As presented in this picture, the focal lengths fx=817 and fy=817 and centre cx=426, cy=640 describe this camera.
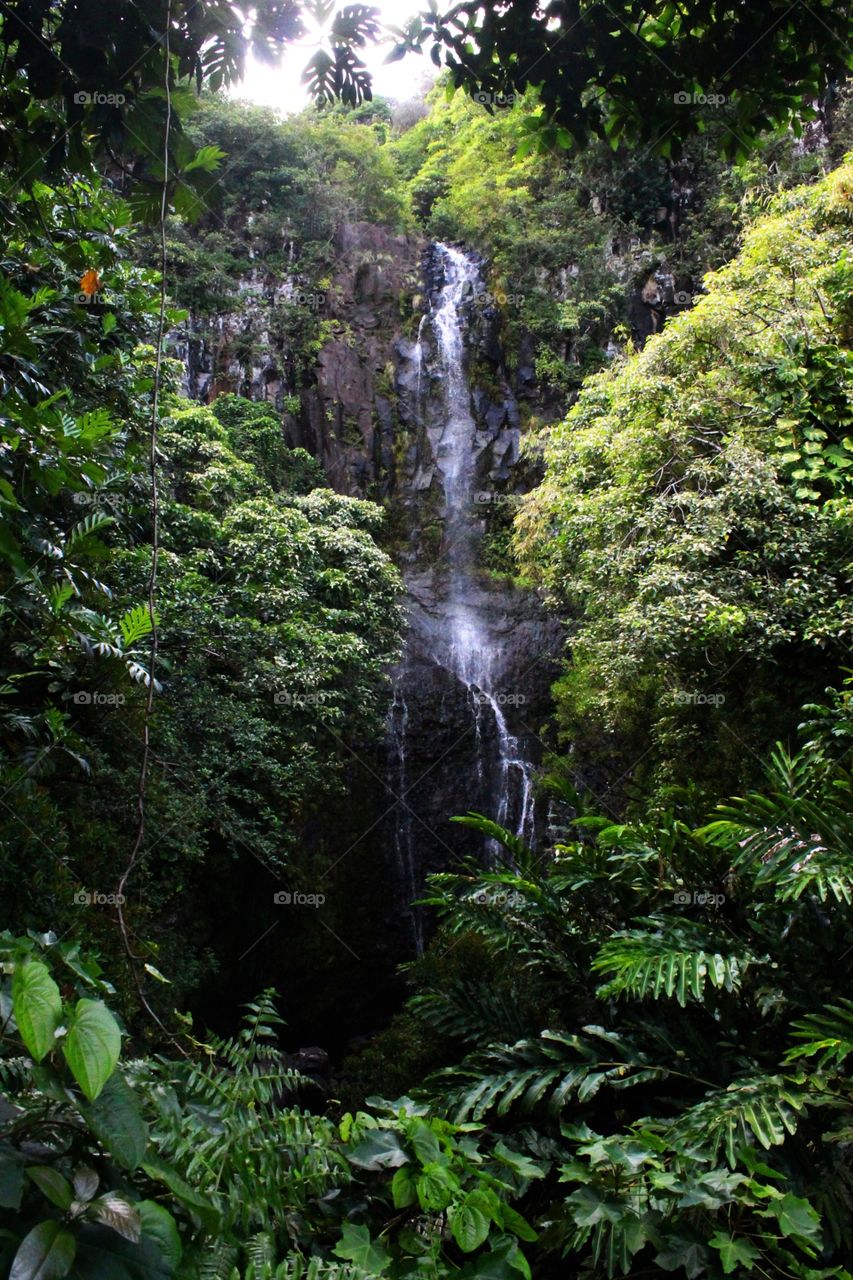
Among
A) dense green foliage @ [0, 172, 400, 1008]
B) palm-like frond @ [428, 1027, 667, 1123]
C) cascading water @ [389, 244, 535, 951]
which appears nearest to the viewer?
palm-like frond @ [428, 1027, 667, 1123]

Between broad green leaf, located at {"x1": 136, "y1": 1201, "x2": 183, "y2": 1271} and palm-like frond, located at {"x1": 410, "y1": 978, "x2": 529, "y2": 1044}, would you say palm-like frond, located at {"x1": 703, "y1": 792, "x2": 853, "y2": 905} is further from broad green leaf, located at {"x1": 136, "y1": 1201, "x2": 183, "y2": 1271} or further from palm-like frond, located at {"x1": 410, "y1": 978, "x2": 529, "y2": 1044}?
broad green leaf, located at {"x1": 136, "y1": 1201, "x2": 183, "y2": 1271}

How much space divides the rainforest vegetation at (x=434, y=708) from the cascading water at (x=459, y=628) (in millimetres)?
298

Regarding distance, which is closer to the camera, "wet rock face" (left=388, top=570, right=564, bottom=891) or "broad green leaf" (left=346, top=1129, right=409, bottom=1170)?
"broad green leaf" (left=346, top=1129, right=409, bottom=1170)

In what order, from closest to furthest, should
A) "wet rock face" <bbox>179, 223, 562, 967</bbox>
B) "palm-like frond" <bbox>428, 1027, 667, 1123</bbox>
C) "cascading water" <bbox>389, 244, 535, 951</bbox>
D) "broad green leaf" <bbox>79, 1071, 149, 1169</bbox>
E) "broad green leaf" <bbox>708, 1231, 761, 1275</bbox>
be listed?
"broad green leaf" <bbox>79, 1071, 149, 1169</bbox>
"broad green leaf" <bbox>708, 1231, 761, 1275</bbox>
"palm-like frond" <bbox>428, 1027, 667, 1123</bbox>
"wet rock face" <bbox>179, 223, 562, 967</bbox>
"cascading water" <bbox>389, 244, 535, 951</bbox>

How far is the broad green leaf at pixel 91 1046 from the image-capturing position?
3.10 ft

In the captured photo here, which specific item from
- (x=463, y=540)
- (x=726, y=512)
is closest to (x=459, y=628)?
(x=463, y=540)

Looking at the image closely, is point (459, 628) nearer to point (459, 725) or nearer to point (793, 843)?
point (459, 725)

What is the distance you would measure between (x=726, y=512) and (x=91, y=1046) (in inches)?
236

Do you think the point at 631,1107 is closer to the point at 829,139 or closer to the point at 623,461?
the point at 623,461

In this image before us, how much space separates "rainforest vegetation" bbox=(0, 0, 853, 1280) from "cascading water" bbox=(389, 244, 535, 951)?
0.30m

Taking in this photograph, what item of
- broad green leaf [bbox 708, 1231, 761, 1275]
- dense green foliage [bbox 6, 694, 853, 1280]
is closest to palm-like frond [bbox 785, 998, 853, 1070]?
dense green foliage [bbox 6, 694, 853, 1280]

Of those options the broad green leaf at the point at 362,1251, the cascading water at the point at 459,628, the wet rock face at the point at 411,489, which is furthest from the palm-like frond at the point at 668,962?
the cascading water at the point at 459,628

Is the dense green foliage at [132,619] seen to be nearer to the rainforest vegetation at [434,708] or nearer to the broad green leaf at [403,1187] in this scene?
the rainforest vegetation at [434,708]

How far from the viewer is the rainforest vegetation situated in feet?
5.54
